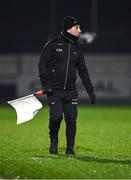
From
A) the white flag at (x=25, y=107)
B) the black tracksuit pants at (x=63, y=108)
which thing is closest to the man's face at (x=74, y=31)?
the black tracksuit pants at (x=63, y=108)

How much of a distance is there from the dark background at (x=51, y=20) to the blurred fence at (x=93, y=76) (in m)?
1.01

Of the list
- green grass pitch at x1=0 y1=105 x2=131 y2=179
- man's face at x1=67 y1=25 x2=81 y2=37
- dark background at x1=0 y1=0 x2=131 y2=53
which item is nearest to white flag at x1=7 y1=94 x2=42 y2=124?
green grass pitch at x1=0 y1=105 x2=131 y2=179

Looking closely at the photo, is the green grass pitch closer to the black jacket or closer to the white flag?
the white flag

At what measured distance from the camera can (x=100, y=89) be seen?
108 feet

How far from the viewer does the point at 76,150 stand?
1258 centimetres

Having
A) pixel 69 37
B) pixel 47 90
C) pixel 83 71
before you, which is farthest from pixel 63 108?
pixel 69 37

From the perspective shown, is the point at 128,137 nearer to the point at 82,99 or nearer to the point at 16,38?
the point at 82,99

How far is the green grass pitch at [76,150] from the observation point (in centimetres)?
931

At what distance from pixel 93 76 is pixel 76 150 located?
20.9 m

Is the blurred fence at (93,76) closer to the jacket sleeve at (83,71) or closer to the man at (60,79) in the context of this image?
the jacket sleeve at (83,71)

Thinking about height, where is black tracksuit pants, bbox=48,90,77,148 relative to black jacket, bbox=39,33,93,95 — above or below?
below

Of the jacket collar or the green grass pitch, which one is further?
the jacket collar

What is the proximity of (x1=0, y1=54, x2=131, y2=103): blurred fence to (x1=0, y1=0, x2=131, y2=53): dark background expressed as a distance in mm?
1011

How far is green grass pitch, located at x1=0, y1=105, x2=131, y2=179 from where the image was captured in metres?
9.31
